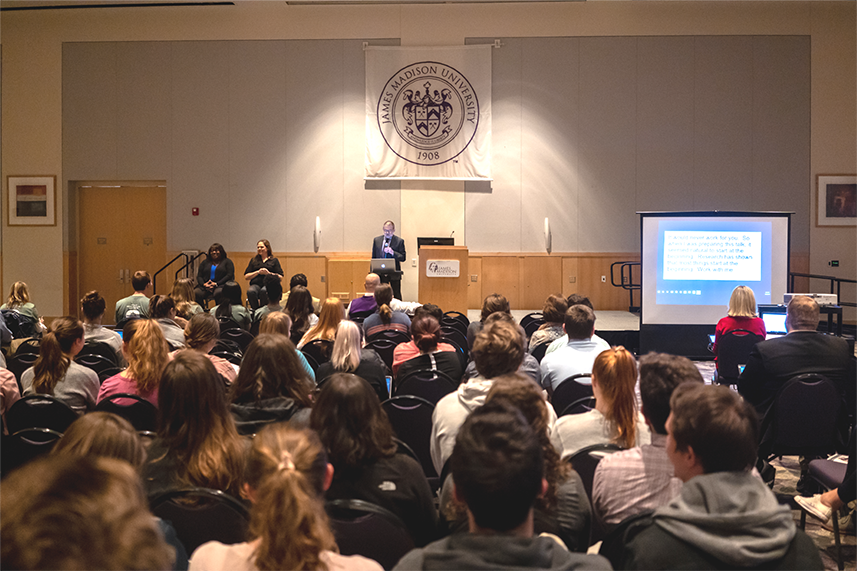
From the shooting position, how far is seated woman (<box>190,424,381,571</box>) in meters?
1.43

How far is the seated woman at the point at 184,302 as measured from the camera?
22.0ft

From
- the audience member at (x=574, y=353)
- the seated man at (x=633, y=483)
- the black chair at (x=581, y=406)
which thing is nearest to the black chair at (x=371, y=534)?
the seated man at (x=633, y=483)

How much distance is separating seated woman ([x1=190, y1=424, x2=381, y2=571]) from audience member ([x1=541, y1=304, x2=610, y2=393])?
8.91 ft

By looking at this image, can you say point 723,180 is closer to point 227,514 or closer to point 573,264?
point 573,264

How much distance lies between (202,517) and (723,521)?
1.37 meters

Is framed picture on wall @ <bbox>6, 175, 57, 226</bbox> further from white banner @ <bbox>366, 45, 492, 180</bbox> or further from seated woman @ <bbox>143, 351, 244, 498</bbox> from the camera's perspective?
seated woman @ <bbox>143, 351, 244, 498</bbox>

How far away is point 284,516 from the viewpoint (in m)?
1.43

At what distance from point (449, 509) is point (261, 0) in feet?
39.5

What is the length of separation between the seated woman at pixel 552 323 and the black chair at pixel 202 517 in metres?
3.67

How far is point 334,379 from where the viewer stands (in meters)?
2.30

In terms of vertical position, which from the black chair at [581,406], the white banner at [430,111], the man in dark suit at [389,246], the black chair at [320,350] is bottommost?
the black chair at [581,406]

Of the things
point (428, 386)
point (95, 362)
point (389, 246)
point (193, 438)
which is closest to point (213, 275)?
point (389, 246)

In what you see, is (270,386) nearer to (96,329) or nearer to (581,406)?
(581,406)

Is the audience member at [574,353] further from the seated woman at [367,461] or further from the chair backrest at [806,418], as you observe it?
the seated woman at [367,461]
